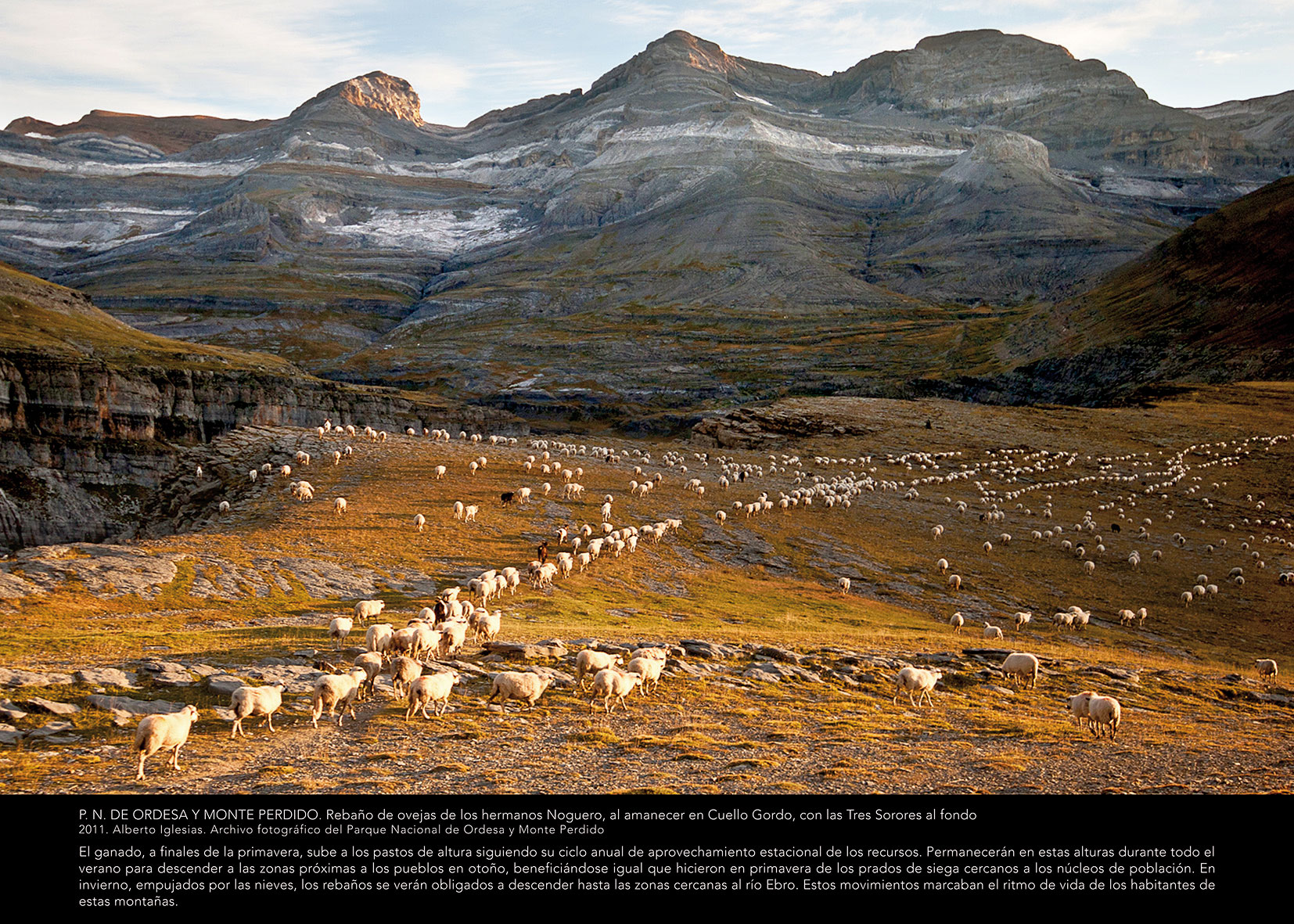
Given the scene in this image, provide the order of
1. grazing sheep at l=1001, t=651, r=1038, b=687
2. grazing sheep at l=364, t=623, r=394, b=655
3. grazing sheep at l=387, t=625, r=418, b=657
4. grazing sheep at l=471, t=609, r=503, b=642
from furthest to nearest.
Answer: grazing sheep at l=1001, t=651, r=1038, b=687
grazing sheep at l=471, t=609, r=503, b=642
grazing sheep at l=364, t=623, r=394, b=655
grazing sheep at l=387, t=625, r=418, b=657

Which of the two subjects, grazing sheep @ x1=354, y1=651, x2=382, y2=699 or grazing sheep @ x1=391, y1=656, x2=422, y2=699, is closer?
grazing sheep @ x1=391, y1=656, x2=422, y2=699

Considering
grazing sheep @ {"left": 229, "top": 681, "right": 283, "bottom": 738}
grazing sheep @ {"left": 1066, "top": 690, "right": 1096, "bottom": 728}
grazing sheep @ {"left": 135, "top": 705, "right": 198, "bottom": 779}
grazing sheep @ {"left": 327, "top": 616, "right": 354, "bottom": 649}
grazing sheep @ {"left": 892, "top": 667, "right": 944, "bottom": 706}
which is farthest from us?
grazing sheep @ {"left": 327, "top": 616, "right": 354, "bottom": 649}

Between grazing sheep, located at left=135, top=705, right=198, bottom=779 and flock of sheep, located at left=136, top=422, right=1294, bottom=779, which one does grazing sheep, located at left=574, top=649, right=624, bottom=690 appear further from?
grazing sheep, located at left=135, top=705, right=198, bottom=779

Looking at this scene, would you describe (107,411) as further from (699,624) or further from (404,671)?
(404,671)

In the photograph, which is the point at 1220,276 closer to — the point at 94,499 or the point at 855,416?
the point at 855,416

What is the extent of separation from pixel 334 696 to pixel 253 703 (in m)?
1.74

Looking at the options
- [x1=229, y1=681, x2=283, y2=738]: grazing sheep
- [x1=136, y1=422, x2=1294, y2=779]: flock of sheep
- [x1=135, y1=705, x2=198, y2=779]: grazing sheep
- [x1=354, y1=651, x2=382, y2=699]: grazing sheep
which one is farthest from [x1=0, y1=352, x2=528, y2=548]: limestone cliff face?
[x1=135, y1=705, x2=198, y2=779]: grazing sheep

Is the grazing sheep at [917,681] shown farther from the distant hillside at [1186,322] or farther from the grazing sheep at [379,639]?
the distant hillside at [1186,322]

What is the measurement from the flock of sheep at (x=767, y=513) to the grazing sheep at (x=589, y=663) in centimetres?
4

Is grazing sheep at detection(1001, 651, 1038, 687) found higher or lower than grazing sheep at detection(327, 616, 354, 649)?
lower

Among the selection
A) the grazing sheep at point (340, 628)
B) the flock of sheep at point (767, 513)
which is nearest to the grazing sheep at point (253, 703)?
the flock of sheep at point (767, 513)

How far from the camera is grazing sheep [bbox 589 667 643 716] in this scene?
2056cm

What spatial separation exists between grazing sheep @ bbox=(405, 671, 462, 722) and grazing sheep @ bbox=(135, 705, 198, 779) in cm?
→ 475

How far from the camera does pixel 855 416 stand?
4660 inches
